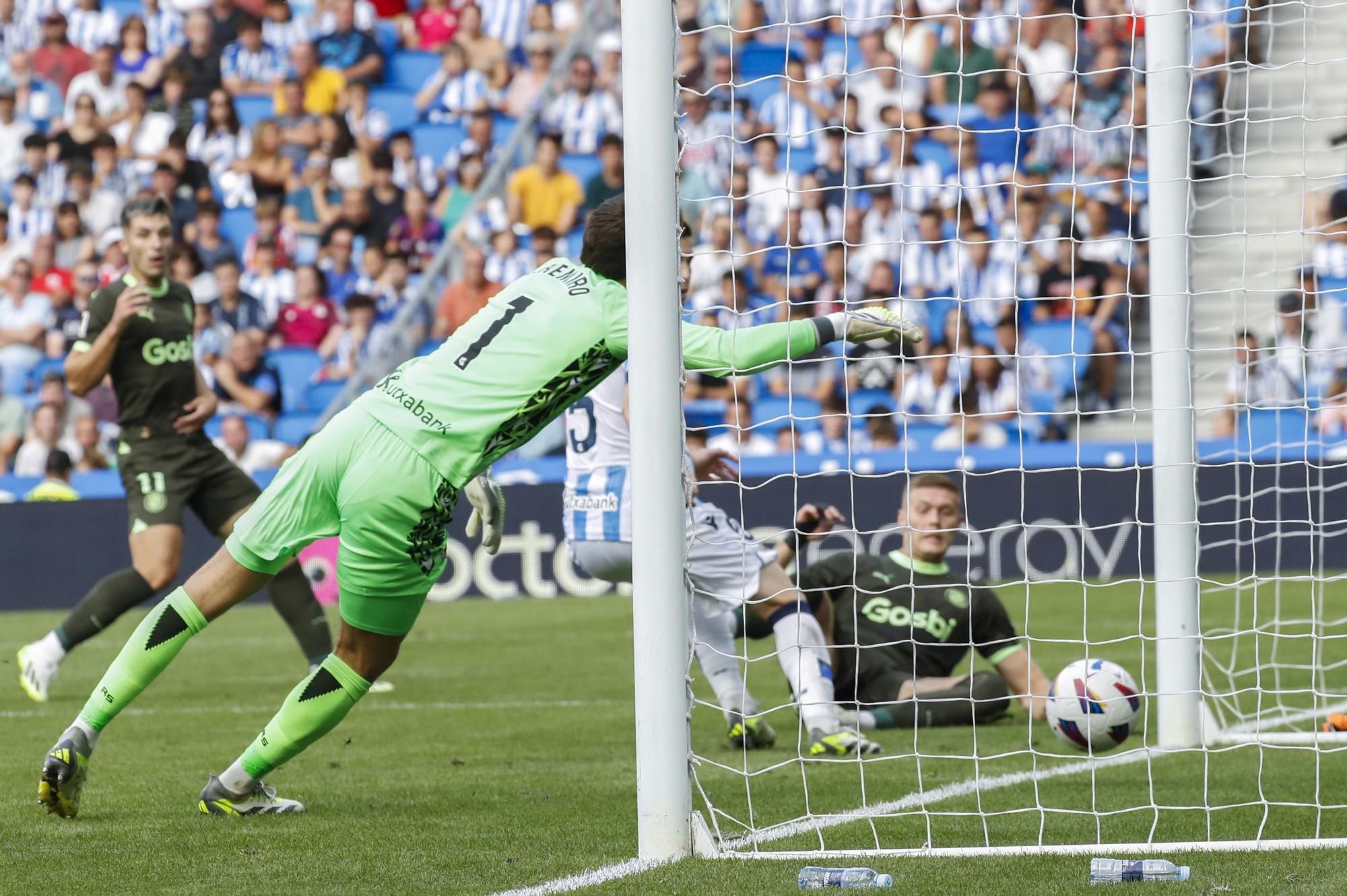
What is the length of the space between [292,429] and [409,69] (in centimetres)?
533

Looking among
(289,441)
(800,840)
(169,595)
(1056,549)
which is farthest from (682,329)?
(289,441)

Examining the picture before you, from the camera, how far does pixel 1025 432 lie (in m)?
14.9

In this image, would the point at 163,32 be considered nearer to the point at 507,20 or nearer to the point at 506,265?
the point at 507,20

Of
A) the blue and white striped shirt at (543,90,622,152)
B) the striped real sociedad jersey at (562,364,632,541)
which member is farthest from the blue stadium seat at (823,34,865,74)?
the striped real sociedad jersey at (562,364,632,541)

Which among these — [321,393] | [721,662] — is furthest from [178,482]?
[321,393]

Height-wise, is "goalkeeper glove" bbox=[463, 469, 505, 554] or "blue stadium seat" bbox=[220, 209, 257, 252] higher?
"blue stadium seat" bbox=[220, 209, 257, 252]

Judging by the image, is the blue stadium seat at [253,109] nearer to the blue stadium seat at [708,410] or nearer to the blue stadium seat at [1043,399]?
the blue stadium seat at [708,410]

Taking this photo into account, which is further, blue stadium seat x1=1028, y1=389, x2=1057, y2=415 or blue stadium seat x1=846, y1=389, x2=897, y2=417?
blue stadium seat x1=846, y1=389, x2=897, y2=417

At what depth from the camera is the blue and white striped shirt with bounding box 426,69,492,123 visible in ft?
61.5

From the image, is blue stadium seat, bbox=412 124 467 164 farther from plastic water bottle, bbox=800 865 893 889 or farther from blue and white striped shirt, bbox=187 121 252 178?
plastic water bottle, bbox=800 865 893 889

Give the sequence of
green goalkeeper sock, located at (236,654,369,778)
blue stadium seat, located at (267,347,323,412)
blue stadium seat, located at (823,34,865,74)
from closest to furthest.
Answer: green goalkeeper sock, located at (236,654,369,778) → blue stadium seat, located at (267,347,323,412) → blue stadium seat, located at (823,34,865,74)

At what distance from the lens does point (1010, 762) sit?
19.8 feet

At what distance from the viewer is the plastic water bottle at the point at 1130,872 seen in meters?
3.85

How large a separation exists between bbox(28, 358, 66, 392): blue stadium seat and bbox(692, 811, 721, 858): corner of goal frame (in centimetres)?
1355
